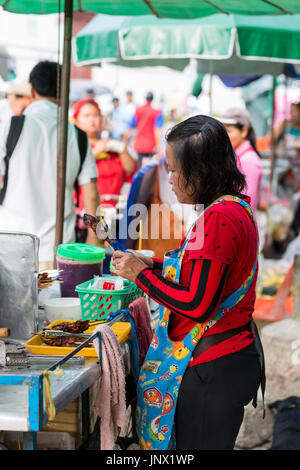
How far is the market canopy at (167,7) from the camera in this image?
3.33 m

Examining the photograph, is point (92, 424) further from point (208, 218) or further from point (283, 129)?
point (283, 129)

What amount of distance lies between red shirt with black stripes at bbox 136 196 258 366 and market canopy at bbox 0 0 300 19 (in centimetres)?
194

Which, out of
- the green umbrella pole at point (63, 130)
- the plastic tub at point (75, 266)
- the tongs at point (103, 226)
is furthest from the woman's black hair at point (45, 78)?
the tongs at point (103, 226)

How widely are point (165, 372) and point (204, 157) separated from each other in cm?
68

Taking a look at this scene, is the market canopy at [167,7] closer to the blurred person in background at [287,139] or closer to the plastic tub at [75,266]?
the plastic tub at [75,266]

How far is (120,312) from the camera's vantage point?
2.11m

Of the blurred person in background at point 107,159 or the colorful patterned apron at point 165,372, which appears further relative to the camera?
the blurred person in background at point 107,159

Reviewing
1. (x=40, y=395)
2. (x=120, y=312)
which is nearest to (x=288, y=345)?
(x=120, y=312)

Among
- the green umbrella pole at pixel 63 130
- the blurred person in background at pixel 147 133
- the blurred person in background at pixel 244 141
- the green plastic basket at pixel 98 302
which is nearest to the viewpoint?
the green plastic basket at pixel 98 302

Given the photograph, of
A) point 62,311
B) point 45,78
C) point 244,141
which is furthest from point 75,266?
point 244,141

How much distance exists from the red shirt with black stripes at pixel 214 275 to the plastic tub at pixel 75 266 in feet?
2.20

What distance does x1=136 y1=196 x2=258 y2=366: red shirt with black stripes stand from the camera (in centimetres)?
165

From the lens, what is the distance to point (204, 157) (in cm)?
173

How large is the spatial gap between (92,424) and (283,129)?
930cm
